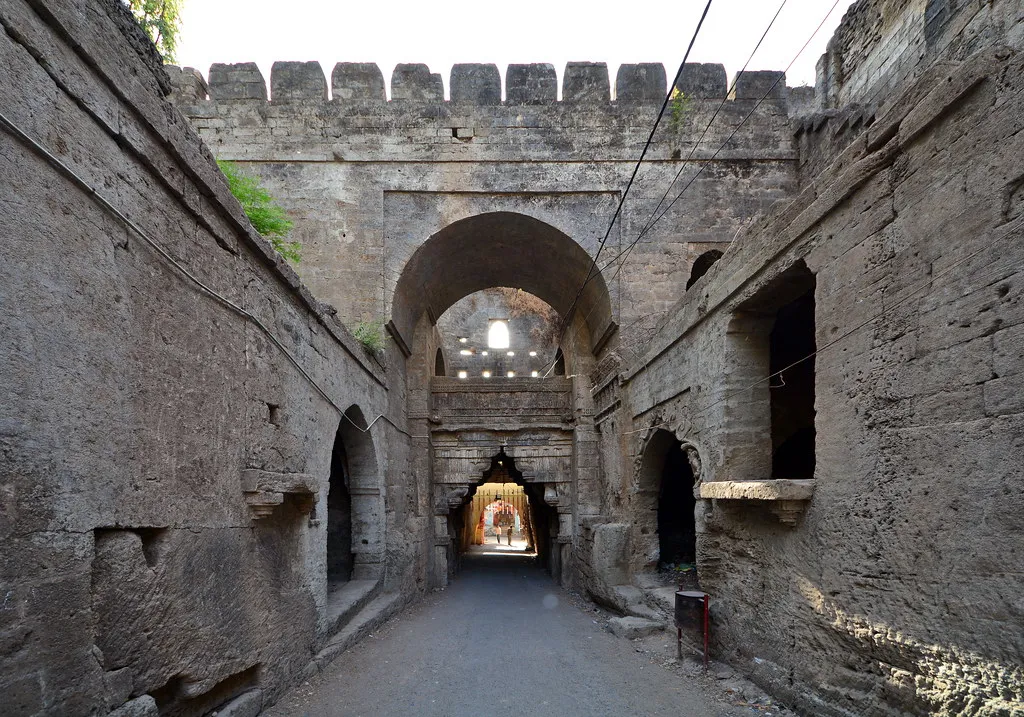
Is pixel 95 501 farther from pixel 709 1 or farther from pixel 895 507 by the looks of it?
pixel 709 1

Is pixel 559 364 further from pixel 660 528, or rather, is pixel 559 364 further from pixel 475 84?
pixel 475 84

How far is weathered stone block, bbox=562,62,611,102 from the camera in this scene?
10.0 m

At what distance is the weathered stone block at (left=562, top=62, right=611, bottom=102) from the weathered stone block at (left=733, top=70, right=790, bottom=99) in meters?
2.32

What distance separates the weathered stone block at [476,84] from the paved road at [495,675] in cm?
862

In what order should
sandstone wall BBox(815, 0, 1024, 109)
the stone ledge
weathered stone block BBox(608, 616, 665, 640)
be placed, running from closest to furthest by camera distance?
the stone ledge
sandstone wall BBox(815, 0, 1024, 109)
weathered stone block BBox(608, 616, 665, 640)

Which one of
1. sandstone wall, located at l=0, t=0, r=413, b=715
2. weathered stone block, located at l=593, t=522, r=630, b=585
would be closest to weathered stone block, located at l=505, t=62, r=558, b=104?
sandstone wall, located at l=0, t=0, r=413, b=715

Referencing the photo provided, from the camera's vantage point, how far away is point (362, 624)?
21.7ft

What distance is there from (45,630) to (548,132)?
31.5 feet

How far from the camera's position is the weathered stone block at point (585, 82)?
10.0 meters

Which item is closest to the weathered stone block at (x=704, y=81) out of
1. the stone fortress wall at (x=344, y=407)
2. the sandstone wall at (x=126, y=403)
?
the stone fortress wall at (x=344, y=407)

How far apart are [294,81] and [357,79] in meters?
1.09

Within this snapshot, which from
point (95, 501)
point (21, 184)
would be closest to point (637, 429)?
point (95, 501)

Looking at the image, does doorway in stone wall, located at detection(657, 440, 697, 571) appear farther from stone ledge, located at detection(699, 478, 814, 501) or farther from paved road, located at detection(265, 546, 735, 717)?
stone ledge, located at detection(699, 478, 814, 501)

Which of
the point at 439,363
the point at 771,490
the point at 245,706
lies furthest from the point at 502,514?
the point at 771,490
